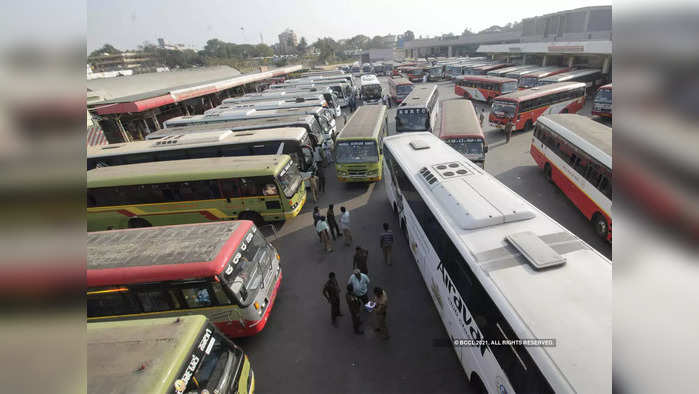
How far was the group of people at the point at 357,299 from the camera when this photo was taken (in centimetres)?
645

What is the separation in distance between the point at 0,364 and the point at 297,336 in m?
7.13

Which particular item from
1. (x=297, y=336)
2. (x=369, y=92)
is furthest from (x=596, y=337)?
(x=369, y=92)

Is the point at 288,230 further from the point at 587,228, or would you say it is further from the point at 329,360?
the point at 587,228

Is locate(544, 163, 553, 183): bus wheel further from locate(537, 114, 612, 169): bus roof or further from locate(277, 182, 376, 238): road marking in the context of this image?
locate(277, 182, 376, 238): road marking

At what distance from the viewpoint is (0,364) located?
788 millimetres

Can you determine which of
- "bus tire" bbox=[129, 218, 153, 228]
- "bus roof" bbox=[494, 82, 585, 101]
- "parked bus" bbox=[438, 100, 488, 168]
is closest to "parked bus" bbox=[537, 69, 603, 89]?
"bus roof" bbox=[494, 82, 585, 101]

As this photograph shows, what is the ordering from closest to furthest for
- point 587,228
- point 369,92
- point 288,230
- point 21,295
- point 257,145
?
point 21,295
point 587,228
point 288,230
point 257,145
point 369,92

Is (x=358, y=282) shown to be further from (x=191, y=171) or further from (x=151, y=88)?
(x=151, y=88)

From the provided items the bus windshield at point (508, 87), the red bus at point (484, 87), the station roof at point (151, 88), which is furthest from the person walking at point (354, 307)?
the bus windshield at point (508, 87)

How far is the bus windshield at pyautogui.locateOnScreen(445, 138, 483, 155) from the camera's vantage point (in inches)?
519

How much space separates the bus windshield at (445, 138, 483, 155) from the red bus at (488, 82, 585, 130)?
7405 mm

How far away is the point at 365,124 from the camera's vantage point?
15.2m

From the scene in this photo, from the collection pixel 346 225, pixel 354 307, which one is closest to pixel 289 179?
pixel 346 225

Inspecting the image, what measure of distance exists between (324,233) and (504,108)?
1567cm
